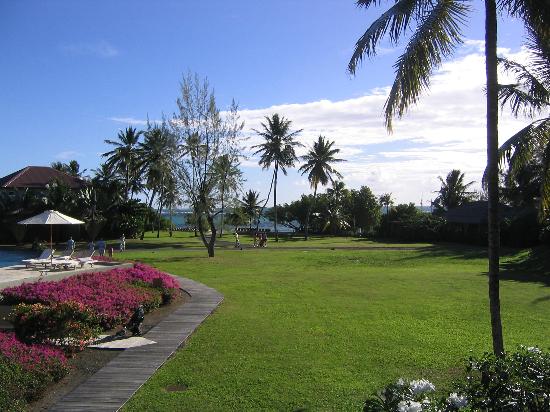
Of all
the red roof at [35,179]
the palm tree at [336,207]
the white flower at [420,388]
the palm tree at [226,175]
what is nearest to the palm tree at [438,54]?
the white flower at [420,388]

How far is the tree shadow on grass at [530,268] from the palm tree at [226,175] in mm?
18184

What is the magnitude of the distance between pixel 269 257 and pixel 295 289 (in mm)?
14892

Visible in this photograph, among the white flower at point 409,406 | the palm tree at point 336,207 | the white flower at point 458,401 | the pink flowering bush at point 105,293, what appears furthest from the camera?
the palm tree at point 336,207

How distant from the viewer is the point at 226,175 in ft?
117

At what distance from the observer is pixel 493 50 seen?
796 cm

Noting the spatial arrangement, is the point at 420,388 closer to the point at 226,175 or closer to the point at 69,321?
the point at 69,321

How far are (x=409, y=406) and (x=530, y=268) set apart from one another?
89.8 feet

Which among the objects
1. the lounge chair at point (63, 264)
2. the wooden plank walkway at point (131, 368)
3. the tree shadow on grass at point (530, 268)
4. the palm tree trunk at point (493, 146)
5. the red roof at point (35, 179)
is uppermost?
the red roof at point (35, 179)

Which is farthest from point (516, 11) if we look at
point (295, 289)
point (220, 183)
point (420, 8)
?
point (220, 183)

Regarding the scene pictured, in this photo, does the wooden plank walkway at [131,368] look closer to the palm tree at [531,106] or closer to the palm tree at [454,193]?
the palm tree at [531,106]

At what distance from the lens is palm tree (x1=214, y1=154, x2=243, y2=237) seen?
117 feet

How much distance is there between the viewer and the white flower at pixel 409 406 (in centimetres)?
448

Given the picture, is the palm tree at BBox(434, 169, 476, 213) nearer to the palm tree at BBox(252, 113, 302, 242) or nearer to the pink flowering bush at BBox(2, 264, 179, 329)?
the palm tree at BBox(252, 113, 302, 242)

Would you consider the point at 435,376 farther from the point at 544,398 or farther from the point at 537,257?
the point at 537,257
